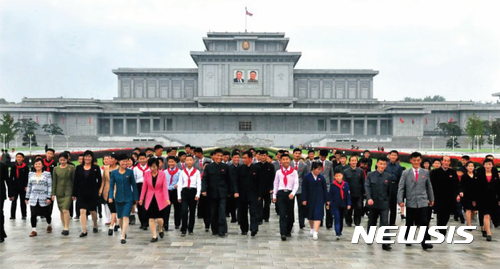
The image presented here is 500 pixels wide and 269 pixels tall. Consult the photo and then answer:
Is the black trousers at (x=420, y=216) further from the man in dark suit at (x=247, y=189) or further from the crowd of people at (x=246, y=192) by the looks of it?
the man in dark suit at (x=247, y=189)

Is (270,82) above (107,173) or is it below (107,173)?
above

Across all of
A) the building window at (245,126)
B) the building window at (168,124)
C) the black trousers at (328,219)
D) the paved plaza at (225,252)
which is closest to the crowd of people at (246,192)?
the black trousers at (328,219)

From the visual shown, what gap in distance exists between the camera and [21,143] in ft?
189

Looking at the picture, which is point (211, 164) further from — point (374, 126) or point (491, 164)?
point (374, 126)

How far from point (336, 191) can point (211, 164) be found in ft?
9.91

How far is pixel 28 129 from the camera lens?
58750 millimetres

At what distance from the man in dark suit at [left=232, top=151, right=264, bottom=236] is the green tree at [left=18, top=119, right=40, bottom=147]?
52.4 m

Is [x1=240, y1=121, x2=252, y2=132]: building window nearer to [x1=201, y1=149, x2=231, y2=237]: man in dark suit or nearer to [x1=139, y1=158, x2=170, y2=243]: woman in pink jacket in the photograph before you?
[x1=201, y1=149, x2=231, y2=237]: man in dark suit

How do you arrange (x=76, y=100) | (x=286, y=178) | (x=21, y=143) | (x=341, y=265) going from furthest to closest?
(x=76, y=100) < (x=21, y=143) < (x=286, y=178) < (x=341, y=265)

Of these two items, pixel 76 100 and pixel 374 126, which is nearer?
pixel 374 126

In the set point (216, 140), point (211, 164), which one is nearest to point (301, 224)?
point (211, 164)

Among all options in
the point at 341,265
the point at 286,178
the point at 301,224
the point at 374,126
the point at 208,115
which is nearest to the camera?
the point at 341,265

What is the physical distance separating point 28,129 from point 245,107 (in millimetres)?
30049

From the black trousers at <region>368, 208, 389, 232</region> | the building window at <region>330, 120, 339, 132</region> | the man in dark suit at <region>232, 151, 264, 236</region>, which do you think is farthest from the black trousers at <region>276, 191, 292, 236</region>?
the building window at <region>330, 120, 339, 132</region>
